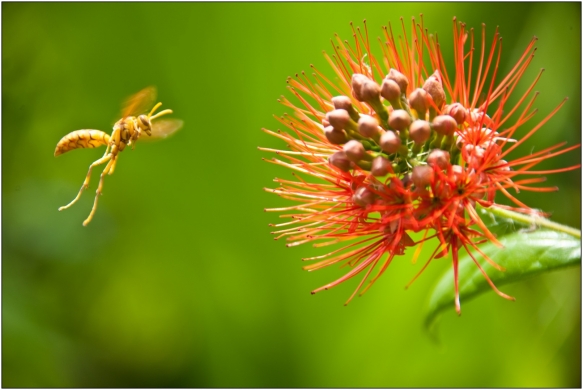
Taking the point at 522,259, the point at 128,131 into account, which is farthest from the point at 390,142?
the point at 128,131

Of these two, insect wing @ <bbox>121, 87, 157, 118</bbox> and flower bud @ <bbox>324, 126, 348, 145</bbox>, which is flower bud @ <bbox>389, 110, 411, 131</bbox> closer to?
flower bud @ <bbox>324, 126, 348, 145</bbox>

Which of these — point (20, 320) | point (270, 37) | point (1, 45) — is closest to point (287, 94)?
point (270, 37)

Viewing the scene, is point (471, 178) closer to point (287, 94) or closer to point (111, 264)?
point (287, 94)

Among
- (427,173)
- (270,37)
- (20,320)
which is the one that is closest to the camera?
(427,173)

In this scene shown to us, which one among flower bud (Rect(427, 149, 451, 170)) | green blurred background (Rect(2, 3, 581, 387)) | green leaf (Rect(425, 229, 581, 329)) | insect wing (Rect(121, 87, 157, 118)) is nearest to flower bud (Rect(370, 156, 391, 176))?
flower bud (Rect(427, 149, 451, 170))

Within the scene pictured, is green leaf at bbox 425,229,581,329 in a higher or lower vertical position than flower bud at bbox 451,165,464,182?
lower
